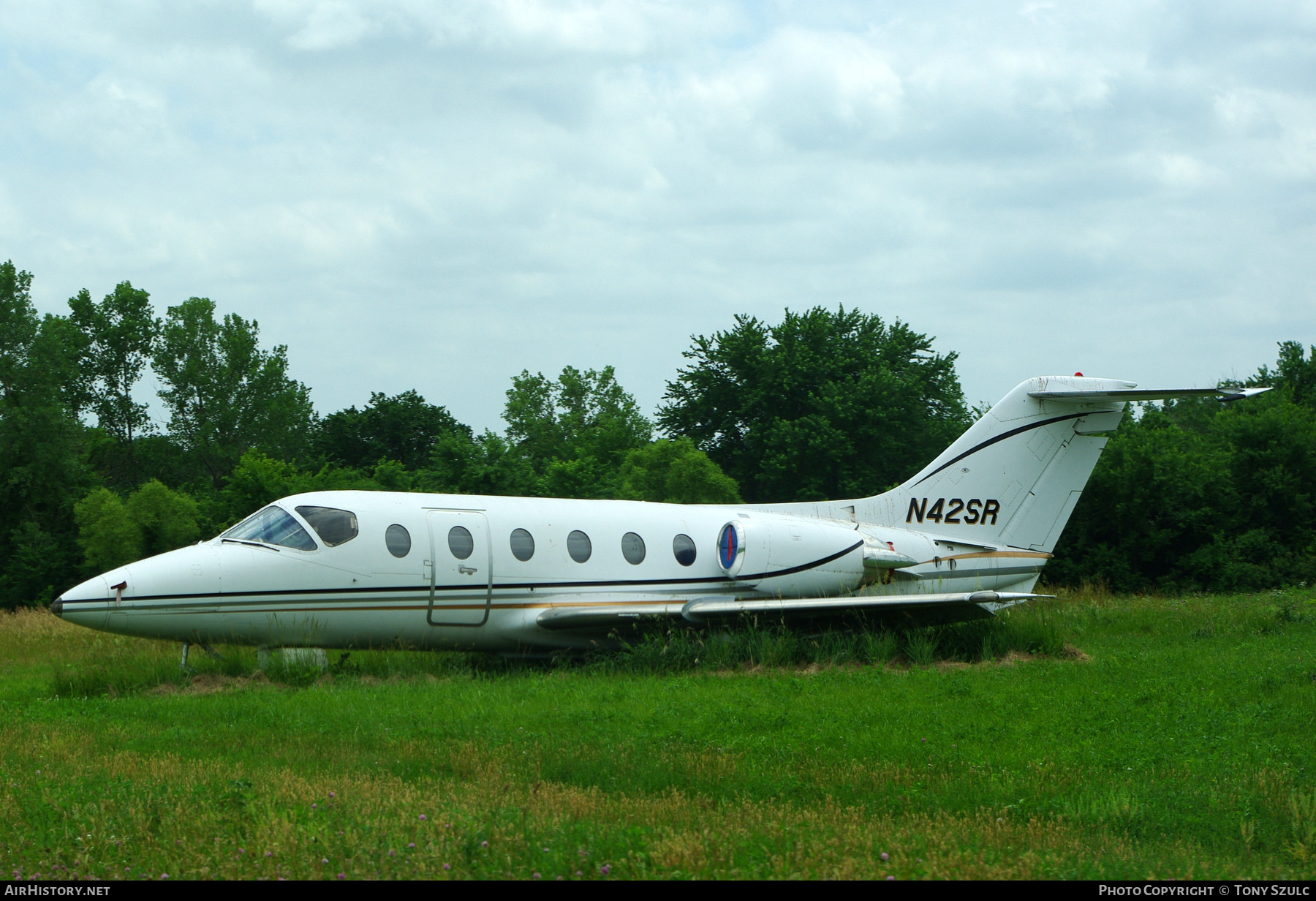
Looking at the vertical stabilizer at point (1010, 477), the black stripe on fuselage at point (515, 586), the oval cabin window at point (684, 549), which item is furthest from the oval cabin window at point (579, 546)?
the vertical stabilizer at point (1010, 477)

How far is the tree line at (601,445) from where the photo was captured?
33094mm

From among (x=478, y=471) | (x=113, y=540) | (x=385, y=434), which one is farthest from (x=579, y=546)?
(x=385, y=434)

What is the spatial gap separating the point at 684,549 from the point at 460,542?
3627 mm

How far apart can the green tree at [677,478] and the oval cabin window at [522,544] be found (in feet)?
51.3

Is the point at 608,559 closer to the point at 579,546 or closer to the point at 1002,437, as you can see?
the point at 579,546

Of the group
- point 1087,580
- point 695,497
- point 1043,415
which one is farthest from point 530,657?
point 1087,580

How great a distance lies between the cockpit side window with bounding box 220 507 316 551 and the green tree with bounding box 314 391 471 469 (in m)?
38.7

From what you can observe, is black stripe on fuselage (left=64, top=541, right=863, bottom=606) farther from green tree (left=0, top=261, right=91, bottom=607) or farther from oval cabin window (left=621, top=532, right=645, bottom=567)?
green tree (left=0, top=261, right=91, bottom=607)

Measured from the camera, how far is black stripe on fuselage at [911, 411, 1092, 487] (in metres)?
18.8

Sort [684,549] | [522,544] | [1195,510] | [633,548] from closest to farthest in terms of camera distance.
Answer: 1. [522,544]
2. [633,548]
3. [684,549]
4. [1195,510]

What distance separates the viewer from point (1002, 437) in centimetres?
1884

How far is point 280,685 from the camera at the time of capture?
13047mm
